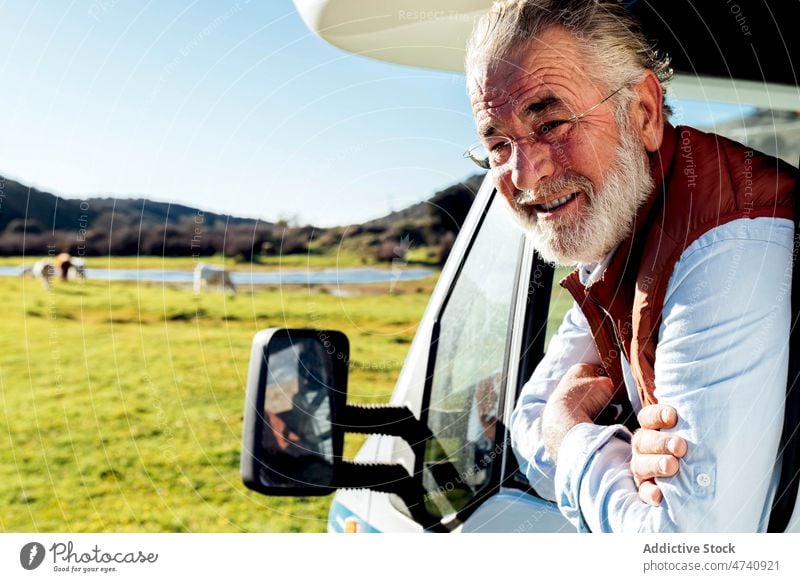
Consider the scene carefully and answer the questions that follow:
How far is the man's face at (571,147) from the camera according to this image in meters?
1.30

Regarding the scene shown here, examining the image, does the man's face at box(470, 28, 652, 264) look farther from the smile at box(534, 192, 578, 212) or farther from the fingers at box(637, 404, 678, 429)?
the fingers at box(637, 404, 678, 429)

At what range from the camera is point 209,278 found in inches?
438

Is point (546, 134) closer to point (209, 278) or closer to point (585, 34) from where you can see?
point (585, 34)

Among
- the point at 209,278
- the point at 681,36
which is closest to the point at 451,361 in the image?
the point at 681,36

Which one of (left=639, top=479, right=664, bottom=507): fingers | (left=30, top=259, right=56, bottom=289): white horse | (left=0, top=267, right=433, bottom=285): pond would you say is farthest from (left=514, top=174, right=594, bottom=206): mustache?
(left=30, top=259, right=56, bottom=289): white horse

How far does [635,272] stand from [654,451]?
0.31m

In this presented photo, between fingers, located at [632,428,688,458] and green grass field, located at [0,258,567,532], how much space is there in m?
4.58

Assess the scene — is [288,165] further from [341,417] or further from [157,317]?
[157,317]

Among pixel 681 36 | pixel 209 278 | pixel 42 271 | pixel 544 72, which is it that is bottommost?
pixel 42 271

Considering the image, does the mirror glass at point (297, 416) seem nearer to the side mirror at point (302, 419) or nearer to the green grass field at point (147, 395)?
the side mirror at point (302, 419)

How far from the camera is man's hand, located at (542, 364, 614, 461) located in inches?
52.7

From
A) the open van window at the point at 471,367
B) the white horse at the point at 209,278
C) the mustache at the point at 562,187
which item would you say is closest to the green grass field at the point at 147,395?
the white horse at the point at 209,278
